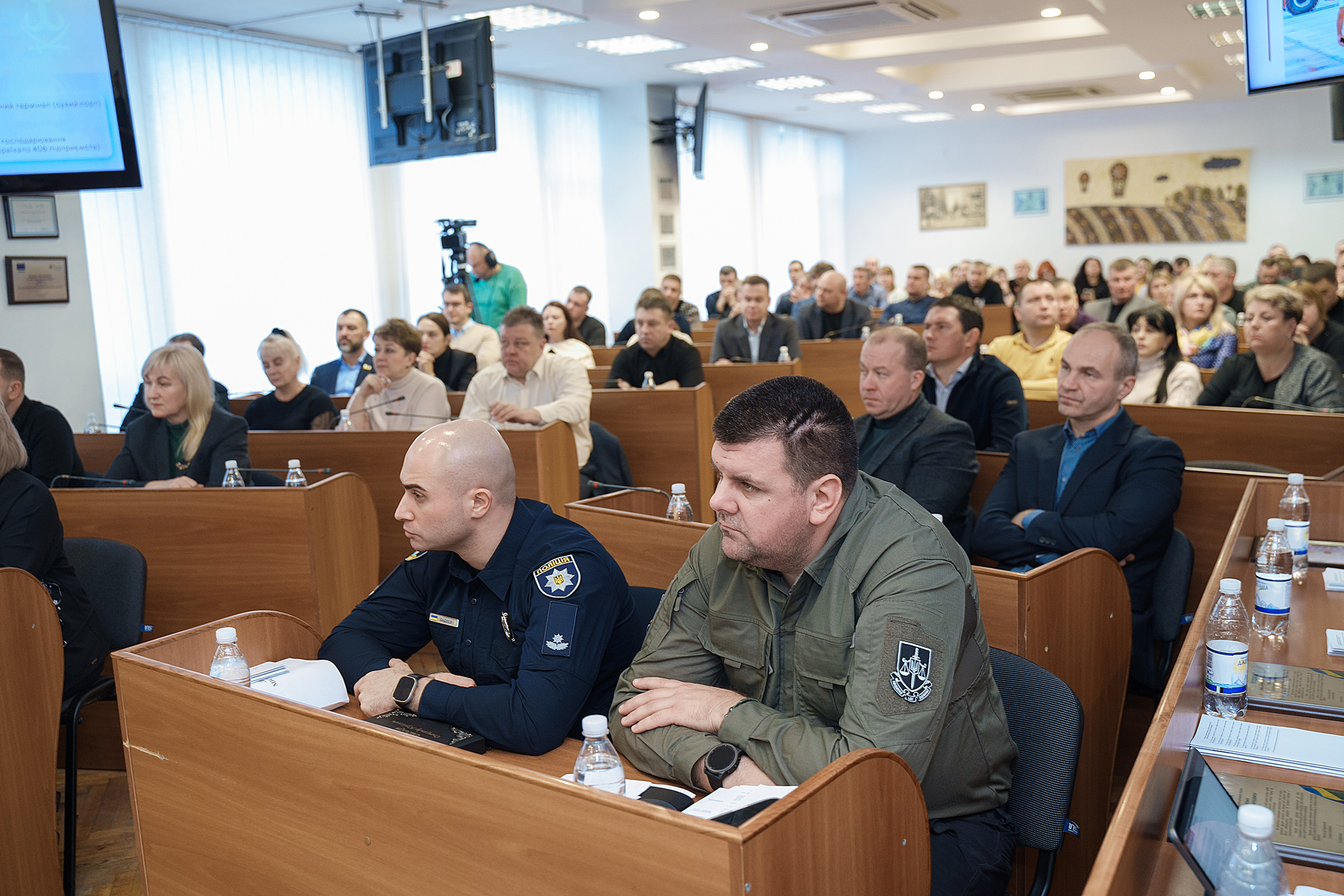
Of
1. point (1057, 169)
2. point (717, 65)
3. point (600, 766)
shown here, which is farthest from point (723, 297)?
point (600, 766)

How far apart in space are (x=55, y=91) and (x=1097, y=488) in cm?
423

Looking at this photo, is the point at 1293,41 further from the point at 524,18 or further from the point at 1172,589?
the point at 524,18

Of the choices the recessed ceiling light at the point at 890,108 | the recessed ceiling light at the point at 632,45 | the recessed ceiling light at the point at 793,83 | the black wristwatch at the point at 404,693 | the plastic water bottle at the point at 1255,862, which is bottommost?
the black wristwatch at the point at 404,693

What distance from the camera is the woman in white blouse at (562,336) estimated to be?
737 cm

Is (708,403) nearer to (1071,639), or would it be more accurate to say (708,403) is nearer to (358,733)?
(1071,639)

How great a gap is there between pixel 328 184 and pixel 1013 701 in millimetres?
8220

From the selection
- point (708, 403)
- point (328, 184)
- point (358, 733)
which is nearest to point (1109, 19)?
point (708, 403)

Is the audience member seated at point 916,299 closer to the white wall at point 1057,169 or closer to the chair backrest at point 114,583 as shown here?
the white wall at point 1057,169

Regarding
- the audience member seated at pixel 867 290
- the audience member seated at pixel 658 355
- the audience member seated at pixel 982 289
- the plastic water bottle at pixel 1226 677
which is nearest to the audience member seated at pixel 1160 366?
the audience member seated at pixel 658 355

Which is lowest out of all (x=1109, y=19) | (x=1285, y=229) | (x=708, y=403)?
(x=708, y=403)

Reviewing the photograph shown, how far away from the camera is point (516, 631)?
2.04 meters

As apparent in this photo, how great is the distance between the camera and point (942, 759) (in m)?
1.62

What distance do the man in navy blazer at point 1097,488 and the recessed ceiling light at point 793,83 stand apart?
28.7ft

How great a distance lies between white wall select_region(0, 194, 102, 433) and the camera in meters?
5.99
